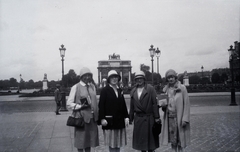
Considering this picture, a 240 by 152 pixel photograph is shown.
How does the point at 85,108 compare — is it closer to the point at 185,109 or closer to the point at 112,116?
the point at 112,116

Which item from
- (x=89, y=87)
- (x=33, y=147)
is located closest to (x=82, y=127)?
(x=89, y=87)

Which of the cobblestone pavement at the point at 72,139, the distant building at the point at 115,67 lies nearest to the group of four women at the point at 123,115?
the cobblestone pavement at the point at 72,139

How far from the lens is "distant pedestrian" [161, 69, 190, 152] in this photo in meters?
4.34

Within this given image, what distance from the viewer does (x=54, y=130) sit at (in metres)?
8.23

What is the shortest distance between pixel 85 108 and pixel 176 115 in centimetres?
177

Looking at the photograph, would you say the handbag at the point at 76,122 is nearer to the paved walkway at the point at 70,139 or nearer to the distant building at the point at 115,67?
the paved walkway at the point at 70,139

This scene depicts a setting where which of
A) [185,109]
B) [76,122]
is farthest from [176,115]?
[76,122]

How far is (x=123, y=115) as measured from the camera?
14.9 ft

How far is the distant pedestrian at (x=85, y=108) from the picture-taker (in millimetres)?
4352

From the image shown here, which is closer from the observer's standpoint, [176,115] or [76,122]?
[76,122]

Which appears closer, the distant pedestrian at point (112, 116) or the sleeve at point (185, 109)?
the sleeve at point (185, 109)

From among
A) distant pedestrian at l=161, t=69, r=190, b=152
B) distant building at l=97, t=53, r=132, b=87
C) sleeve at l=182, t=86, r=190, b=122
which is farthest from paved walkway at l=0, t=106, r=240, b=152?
distant building at l=97, t=53, r=132, b=87

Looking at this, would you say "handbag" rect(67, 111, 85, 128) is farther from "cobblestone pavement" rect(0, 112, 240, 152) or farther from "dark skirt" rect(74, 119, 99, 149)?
"cobblestone pavement" rect(0, 112, 240, 152)

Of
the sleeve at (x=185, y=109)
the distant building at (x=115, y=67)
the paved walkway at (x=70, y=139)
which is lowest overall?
the paved walkway at (x=70, y=139)
